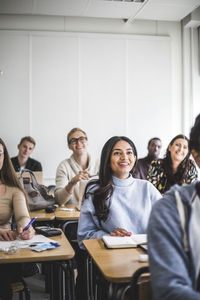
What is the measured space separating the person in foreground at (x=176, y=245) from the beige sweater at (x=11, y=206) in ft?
5.00

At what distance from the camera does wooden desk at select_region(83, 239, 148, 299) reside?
1576mm

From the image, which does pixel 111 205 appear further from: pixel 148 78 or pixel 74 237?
pixel 148 78

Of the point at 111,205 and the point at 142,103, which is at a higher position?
the point at 142,103

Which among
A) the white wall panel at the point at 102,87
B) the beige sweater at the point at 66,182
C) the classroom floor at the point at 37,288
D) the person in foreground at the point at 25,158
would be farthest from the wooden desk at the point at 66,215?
the white wall panel at the point at 102,87

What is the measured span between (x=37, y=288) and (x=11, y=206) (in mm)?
1283

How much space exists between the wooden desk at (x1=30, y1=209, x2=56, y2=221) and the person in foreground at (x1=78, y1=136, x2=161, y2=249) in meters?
0.88

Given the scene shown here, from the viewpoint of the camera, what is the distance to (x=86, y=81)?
6500mm

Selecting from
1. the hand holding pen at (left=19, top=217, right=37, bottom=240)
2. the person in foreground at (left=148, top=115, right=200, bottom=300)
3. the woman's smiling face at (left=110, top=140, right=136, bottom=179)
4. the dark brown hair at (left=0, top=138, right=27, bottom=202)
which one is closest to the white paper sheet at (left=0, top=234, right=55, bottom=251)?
the hand holding pen at (left=19, top=217, right=37, bottom=240)

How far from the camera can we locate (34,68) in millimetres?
6332

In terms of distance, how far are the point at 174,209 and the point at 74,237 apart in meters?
2.45

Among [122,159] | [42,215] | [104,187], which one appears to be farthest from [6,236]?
Answer: [42,215]

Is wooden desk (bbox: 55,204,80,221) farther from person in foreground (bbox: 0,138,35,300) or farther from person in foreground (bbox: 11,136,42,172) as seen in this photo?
person in foreground (bbox: 11,136,42,172)

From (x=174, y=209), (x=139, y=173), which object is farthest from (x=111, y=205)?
(x=139, y=173)

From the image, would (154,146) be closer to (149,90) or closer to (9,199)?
(149,90)
